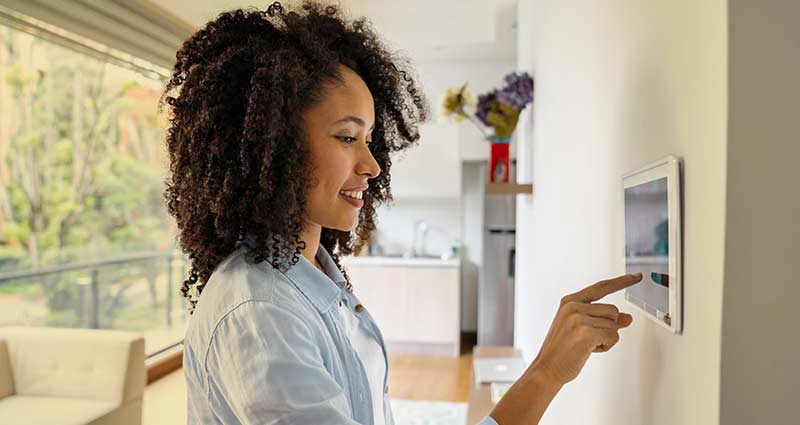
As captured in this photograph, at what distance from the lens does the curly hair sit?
896 millimetres

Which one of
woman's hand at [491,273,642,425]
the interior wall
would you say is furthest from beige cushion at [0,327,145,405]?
the interior wall

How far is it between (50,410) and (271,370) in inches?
103

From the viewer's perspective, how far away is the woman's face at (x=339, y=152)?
0.94 meters

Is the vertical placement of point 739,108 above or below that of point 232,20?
below

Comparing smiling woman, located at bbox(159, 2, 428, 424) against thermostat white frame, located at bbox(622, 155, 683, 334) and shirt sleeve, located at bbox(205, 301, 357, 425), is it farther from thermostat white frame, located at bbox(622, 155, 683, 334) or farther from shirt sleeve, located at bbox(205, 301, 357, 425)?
thermostat white frame, located at bbox(622, 155, 683, 334)

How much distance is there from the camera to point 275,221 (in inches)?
35.8

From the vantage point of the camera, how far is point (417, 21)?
4562 millimetres

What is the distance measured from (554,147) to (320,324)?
1244 millimetres

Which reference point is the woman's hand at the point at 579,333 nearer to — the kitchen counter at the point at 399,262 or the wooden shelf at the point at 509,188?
the wooden shelf at the point at 509,188

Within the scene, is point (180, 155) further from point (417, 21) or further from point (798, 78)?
point (417, 21)

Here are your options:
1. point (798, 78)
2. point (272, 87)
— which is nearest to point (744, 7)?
point (798, 78)

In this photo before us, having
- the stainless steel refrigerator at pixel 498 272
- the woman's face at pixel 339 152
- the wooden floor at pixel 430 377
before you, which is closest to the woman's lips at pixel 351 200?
the woman's face at pixel 339 152

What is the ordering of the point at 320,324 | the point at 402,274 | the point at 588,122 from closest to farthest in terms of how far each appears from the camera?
the point at 320,324
the point at 588,122
the point at 402,274

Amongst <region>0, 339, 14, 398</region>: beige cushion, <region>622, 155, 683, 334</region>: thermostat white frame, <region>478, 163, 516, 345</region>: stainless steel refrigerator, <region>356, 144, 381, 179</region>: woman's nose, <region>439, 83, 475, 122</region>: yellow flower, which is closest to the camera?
<region>622, 155, 683, 334</region>: thermostat white frame
